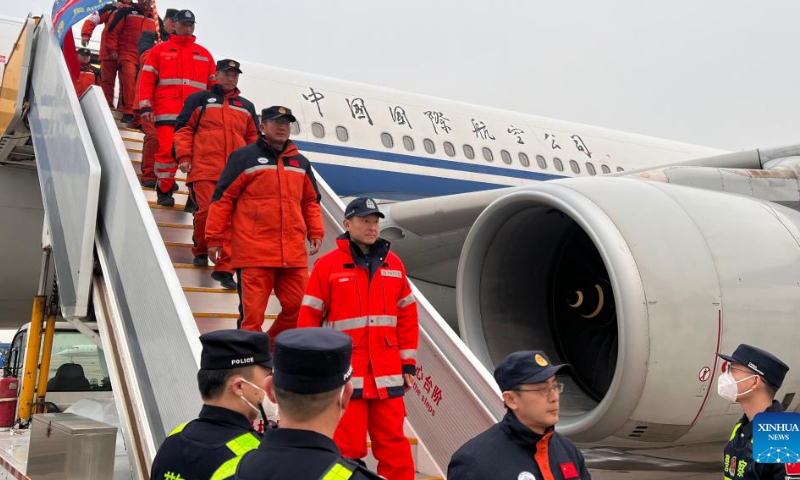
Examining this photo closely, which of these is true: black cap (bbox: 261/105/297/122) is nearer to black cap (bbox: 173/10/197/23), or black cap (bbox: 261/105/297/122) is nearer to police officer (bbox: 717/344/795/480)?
black cap (bbox: 173/10/197/23)

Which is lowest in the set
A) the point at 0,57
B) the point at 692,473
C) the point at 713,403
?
the point at 692,473

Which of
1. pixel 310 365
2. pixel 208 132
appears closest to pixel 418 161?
pixel 208 132

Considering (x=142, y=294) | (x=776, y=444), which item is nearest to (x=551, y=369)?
(x=776, y=444)

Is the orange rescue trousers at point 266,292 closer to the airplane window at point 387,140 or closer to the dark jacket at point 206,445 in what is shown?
the dark jacket at point 206,445

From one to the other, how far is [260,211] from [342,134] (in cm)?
435

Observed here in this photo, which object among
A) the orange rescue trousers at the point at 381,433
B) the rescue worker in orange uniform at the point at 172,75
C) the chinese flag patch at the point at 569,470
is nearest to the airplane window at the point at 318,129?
the rescue worker in orange uniform at the point at 172,75

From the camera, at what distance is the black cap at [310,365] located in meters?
1.39

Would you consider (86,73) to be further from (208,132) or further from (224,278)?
(224,278)

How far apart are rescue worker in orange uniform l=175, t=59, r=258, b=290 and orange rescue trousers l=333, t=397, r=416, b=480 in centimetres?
169

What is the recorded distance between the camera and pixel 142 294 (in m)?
3.62

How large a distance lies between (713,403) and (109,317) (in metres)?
3.09

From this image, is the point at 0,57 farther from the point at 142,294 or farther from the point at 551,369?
the point at 551,369

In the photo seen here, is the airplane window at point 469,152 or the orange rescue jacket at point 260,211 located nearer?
the orange rescue jacket at point 260,211

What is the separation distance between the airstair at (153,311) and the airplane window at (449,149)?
4.16 metres
